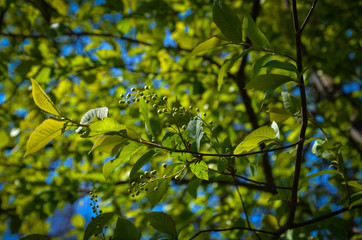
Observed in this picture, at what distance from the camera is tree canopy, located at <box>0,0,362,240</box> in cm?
76

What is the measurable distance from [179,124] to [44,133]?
0.34 metres

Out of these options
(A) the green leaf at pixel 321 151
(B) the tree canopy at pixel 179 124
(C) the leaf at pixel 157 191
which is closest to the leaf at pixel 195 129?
(B) the tree canopy at pixel 179 124

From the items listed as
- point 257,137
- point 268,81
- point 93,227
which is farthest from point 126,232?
point 268,81

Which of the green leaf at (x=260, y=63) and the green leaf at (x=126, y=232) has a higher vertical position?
the green leaf at (x=260, y=63)

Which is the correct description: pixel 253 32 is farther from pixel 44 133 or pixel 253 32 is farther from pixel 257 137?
pixel 44 133

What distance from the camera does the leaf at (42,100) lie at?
0.70m

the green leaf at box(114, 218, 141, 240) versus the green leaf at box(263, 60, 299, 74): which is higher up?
the green leaf at box(263, 60, 299, 74)

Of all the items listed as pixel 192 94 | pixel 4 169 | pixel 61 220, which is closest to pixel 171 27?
pixel 192 94

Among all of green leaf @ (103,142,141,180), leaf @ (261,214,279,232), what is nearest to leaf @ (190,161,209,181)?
green leaf @ (103,142,141,180)

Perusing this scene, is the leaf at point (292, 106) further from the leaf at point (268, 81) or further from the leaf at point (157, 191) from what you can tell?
the leaf at point (157, 191)

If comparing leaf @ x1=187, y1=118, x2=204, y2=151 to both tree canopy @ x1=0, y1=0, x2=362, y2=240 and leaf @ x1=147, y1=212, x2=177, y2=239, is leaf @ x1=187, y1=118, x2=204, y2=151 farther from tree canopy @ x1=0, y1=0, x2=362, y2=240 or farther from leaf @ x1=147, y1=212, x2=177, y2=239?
leaf @ x1=147, y1=212, x2=177, y2=239

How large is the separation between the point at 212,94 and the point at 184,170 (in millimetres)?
952

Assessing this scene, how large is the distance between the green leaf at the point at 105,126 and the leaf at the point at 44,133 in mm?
94

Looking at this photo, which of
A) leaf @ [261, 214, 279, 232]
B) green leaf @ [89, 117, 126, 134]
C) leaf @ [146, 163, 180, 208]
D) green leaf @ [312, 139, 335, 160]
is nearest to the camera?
green leaf @ [89, 117, 126, 134]
